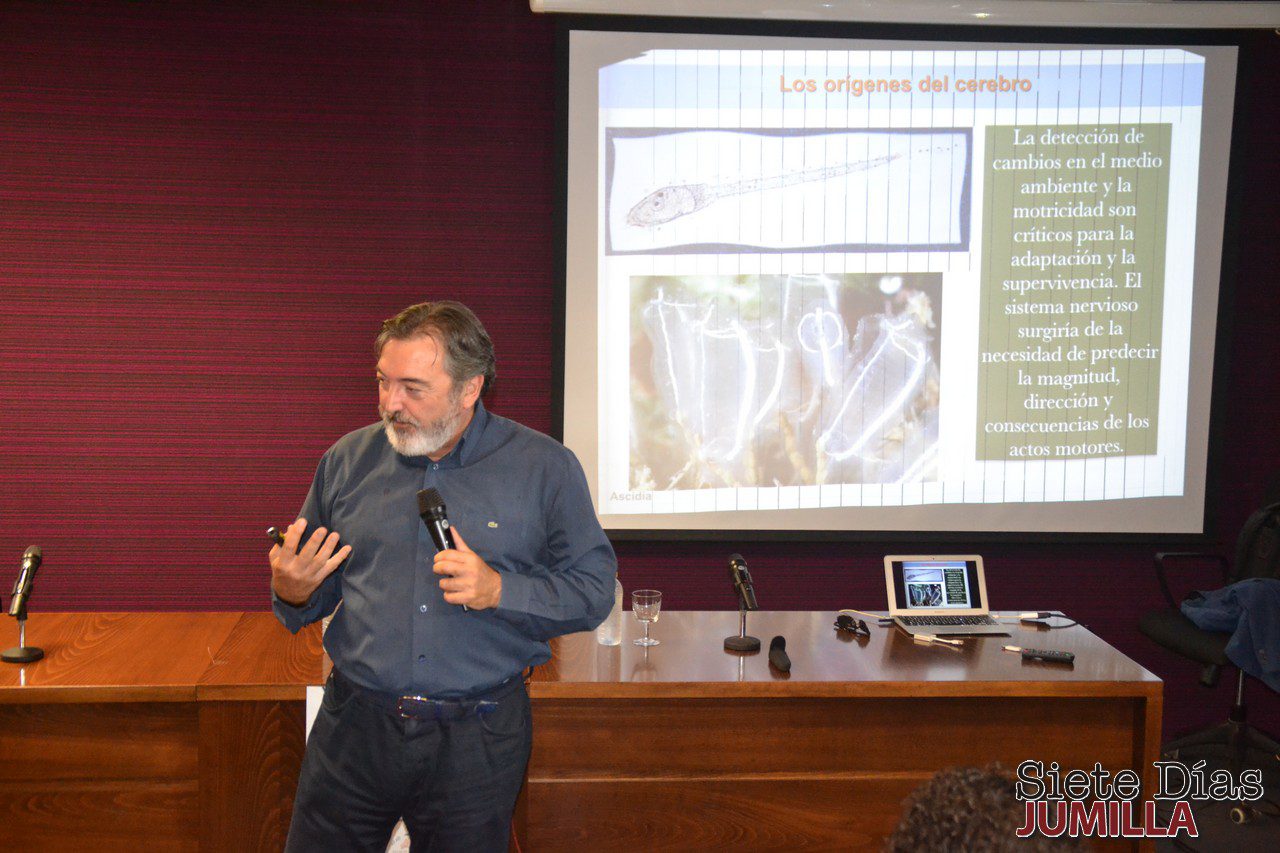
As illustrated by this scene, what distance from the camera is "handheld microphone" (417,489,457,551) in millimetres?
1732

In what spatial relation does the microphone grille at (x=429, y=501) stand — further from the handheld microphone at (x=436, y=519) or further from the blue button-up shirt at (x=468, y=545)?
the blue button-up shirt at (x=468, y=545)

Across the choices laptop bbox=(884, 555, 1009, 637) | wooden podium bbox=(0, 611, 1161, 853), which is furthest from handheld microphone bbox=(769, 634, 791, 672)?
laptop bbox=(884, 555, 1009, 637)

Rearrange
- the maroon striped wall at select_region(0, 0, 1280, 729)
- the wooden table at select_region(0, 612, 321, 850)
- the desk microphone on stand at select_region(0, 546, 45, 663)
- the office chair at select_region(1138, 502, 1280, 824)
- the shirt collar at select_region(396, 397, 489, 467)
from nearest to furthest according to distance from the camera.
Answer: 1. the shirt collar at select_region(396, 397, 489, 467)
2. the wooden table at select_region(0, 612, 321, 850)
3. the desk microphone on stand at select_region(0, 546, 45, 663)
4. the office chair at select_region(1138, 502, 1280, 824)
5. the maroon striped wall at select_region(0, 0, 1280, 729)

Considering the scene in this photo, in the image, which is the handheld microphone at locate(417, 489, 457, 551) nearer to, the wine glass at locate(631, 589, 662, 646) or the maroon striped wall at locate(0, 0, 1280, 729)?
the wine glass at locate(631, 589, 662, 646)

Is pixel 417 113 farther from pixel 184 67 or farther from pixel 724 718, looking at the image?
pixel 724 718

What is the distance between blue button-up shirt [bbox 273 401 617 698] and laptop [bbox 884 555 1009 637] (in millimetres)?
1246

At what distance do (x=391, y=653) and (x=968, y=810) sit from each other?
43.7 inches

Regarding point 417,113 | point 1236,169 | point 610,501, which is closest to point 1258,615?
point 1236,169

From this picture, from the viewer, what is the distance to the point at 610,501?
373 cm

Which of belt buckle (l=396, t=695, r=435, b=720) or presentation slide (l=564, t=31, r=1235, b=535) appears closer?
belt buckle (l=396, t=695, r=435, b=720)

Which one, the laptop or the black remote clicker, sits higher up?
the laptop

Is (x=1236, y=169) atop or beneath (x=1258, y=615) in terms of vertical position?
atop

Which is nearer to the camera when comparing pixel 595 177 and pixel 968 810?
pixel 968 810

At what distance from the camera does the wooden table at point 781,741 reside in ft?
7.95
